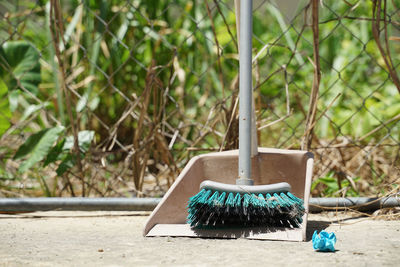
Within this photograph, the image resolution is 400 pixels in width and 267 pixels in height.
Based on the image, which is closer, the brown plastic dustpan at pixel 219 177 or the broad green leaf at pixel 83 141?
the brown plastic dustpan at pixel 219 177

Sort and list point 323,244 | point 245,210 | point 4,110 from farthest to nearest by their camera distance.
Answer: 1. point 4,110
2. point 245,210
3. point 323,244

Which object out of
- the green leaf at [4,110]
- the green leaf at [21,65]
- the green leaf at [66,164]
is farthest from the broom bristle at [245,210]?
the green leaf at [21,65]

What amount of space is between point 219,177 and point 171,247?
34 cm

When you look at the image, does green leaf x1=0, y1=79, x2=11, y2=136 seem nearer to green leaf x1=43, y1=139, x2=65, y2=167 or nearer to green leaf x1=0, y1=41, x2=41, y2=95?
green leaf x1=0, y1=41, x2=41, y2=95

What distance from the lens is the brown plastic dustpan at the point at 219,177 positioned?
1.18 metres

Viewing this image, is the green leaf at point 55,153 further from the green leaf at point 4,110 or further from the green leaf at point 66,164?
the green leaf at point 4,110

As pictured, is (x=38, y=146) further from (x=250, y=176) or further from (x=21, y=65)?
(x=250, y=176)

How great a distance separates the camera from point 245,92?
1.24m

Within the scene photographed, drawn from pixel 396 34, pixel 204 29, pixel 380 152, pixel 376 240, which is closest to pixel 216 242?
pixel 376 240

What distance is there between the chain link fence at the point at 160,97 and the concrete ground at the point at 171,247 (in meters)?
0.22

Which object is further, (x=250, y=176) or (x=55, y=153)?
(x=55, y=153)

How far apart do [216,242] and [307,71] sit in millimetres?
2048

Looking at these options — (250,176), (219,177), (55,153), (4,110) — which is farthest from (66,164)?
(250,176)

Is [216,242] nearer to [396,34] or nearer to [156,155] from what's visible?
[156,155]
